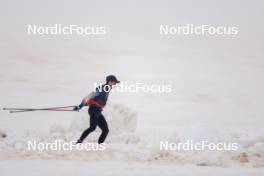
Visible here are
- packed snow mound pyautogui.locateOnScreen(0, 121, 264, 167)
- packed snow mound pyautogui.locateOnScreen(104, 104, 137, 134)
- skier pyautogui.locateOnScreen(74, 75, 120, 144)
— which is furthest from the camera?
packed snow mound pyautogui.locateOnScreen(104, 104, 137, 134)

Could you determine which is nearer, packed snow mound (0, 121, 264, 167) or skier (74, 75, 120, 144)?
packed snow mound (0, 121, 264, 167)

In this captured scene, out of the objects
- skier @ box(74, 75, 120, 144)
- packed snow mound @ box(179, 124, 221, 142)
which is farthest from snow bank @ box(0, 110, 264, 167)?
skier @ box(74, 75, 120, 144)

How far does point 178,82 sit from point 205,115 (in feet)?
1.33

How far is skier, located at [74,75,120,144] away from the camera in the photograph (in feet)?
13.9

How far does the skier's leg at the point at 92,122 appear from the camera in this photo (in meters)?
4.25

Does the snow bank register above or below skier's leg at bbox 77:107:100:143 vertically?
below

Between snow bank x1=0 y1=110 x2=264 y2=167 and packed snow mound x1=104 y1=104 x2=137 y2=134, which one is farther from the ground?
packed snow mound x1=104 y1=104 x2=137 y2=134

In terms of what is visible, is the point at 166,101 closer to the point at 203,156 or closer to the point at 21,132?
the point at 203,156

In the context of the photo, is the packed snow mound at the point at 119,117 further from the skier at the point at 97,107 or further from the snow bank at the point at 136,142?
the skier at the point at 97,107

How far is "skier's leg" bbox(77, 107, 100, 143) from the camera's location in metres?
4.25

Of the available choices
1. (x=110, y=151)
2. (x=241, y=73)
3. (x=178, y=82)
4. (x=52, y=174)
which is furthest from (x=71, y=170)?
(x=241, y=73)

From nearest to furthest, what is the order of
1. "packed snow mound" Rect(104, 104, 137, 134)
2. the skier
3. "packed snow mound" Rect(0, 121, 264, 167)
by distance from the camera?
"packed snow mound" Rect(0, 121, 264, 167) → the skier → "packed snow mound" Rect(104, 104, 137, 134)

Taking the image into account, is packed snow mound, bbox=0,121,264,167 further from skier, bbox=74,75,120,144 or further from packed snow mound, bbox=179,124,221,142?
skier, bbox=74,75,120,144

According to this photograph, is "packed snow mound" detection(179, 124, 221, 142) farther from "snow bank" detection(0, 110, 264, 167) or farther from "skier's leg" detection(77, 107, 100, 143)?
"skier's leg" detection(77, 107, 100, 143)
